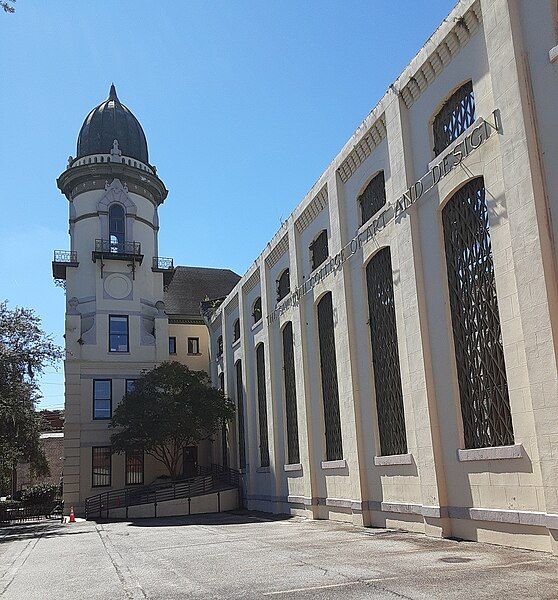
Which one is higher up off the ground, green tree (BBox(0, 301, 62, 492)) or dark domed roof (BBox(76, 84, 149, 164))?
dark domed roof (BBox(76, 84, 149, 164))

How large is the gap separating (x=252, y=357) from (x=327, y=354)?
30.1 feet

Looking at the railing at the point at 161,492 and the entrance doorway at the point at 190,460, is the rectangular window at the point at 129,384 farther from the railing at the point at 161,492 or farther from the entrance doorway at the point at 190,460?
the railing at the point at 161,492

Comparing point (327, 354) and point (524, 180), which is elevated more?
point (524, 180)

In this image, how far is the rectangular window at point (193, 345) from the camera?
4166 centimetres

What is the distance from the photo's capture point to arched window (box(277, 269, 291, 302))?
26381 mm

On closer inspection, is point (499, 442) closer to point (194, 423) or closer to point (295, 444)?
point (295, 444)

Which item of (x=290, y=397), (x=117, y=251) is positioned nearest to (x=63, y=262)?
(x=117, y=251)

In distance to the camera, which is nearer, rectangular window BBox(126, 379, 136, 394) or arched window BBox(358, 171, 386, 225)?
arched window BBox(358, 171, 386, 225)

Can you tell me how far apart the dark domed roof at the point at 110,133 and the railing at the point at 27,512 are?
20.4m

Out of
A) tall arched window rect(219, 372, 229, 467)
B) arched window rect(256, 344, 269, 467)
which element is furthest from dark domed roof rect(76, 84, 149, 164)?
arched window rect(256, 344, 269, 467)

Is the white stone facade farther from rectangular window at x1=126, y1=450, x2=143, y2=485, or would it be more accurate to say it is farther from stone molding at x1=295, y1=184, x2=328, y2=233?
rectangular window at x1=126, y1=450, x2=143, y2=485

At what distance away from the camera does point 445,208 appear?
48.5 feet

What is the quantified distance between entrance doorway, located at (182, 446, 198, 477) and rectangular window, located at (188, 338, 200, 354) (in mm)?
6072

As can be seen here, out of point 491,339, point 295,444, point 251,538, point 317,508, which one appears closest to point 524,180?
point 491,339
